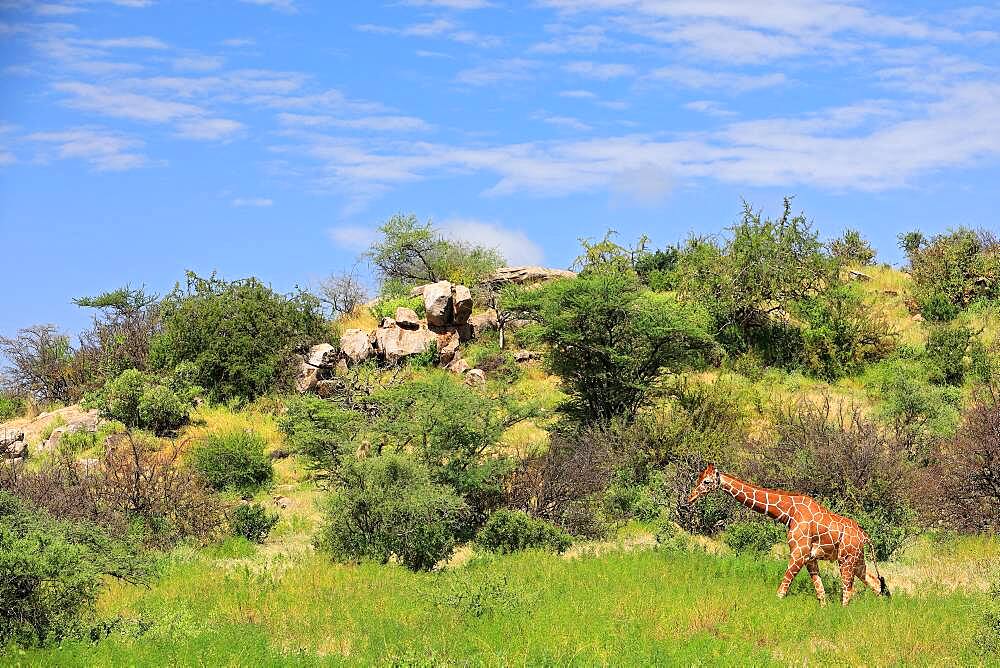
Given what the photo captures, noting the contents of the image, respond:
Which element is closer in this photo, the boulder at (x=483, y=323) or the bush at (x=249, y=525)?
the bush at (x=249, y=525)

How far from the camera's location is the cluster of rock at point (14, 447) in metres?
30.1

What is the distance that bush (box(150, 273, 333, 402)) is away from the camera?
121 ft

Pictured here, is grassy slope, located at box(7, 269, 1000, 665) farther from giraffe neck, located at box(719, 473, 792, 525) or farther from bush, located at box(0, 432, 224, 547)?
bush, located at box(0, 432, 224, 547)

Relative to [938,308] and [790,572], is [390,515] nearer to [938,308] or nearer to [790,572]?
[790,572]

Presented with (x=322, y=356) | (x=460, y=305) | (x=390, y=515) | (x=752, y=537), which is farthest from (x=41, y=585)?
(x=460, y=305)

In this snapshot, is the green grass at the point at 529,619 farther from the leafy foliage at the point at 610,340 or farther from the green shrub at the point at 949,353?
the green shrub at the point at 949,353

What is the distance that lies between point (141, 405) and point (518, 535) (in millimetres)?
17084

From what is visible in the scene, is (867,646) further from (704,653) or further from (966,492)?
(966,492)

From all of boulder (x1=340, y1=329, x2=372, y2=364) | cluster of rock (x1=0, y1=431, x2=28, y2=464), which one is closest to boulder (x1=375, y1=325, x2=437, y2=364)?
boulder (x1=340, y1=329, x2=372, y2=364)

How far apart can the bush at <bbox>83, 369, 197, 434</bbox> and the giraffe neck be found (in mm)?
21603

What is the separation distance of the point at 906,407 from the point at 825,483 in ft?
29.9

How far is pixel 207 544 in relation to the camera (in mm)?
20250

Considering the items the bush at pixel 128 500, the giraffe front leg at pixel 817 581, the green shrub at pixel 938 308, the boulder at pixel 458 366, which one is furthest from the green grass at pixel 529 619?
the green shrub at pixel 938 308

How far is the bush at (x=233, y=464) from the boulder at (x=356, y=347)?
9.67 m
